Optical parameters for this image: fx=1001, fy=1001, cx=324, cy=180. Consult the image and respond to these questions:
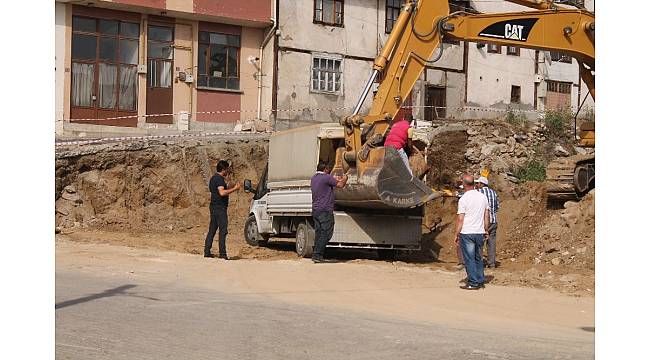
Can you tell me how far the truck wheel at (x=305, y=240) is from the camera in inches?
788

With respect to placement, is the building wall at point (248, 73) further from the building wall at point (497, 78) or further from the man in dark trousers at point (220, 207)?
the man in dark trousers at point (220, 207)

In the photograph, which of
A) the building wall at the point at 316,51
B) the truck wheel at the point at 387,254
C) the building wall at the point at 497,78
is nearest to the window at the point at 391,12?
the building wall at the point at 316,51

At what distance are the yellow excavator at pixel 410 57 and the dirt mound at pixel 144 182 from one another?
32.2ft

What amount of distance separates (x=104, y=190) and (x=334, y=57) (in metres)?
13.3

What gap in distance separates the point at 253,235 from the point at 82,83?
1211 cm

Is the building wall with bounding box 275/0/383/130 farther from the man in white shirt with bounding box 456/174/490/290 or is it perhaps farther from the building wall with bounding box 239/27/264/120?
the man in white shirt with bounding box 456/174/490/290

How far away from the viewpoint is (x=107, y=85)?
33.4m

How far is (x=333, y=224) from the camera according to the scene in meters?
18.6

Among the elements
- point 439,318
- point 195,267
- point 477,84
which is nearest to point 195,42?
point 477,84

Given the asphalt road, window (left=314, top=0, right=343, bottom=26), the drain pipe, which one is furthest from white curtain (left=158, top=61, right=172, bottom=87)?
the asphalt road

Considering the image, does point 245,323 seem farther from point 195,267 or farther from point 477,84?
point 477,84

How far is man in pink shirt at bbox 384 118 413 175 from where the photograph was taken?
1834cm

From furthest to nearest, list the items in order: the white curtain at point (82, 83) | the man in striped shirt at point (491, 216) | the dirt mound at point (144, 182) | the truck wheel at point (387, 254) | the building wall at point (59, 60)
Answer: the white curtain at point (82, 83)
the building wall at point (59, 60)
the dirt mound at point (144, 182)
the truck wheel at point (387, 254)
the man in striped shirt at point (491, 216)

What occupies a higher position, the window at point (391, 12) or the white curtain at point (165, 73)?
the window at point (391, 12)
